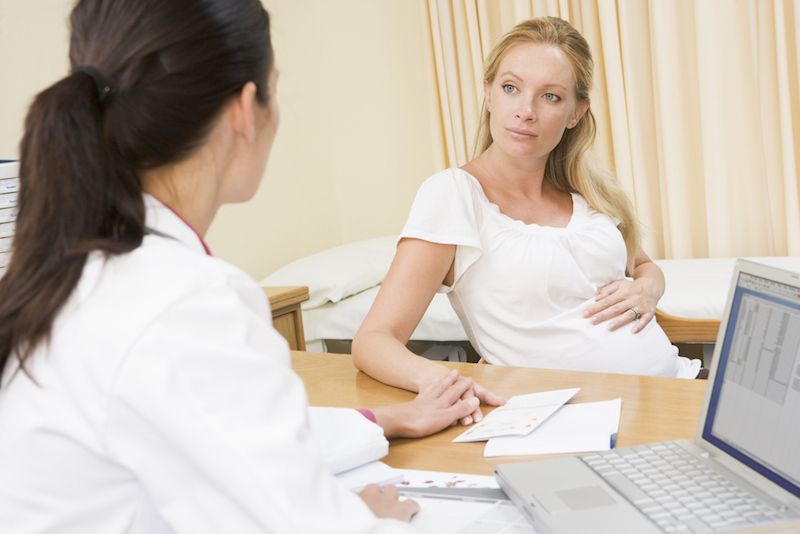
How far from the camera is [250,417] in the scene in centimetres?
66

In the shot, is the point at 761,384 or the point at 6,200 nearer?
the point at 761,384

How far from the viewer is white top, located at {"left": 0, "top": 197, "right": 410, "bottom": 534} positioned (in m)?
0.65

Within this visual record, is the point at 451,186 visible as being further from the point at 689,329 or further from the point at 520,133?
the point at 689,329

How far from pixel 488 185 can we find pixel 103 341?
4.10 ft

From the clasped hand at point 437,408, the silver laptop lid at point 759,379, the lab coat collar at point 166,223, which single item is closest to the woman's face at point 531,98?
the clasped hand at point 437,408

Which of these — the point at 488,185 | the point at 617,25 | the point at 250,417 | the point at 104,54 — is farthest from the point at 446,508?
the point at 617,25

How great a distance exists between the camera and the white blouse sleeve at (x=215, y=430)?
0.65 m

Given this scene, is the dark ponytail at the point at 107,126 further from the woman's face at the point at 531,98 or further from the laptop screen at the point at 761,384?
the woman's face at the point at 531,98

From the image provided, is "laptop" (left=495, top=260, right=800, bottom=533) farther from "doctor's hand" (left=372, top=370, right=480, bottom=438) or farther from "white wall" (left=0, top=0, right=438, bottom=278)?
"white wall" (left=0, top=0, right=438, bottom=278)

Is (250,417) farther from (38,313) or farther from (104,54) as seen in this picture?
(104,54)

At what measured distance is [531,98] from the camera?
1.77m

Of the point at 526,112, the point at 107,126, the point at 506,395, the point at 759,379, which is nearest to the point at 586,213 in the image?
the point at 526,112

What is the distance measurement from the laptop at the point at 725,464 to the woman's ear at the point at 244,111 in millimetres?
496

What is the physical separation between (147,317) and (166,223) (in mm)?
162
